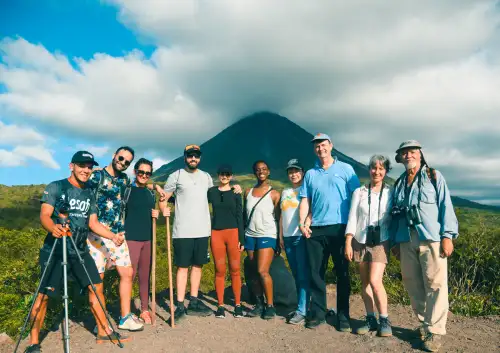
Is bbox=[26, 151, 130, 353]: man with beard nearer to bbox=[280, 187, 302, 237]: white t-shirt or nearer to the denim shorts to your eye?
the denim shorts

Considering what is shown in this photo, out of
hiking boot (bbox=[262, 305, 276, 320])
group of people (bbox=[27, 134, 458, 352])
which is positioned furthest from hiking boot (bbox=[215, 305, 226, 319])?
hiking boot (bbox=[262, 305, 276, 320])

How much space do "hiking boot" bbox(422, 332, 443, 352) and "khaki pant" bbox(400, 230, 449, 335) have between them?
8cm

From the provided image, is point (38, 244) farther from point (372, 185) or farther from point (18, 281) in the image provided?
point (372, 185)

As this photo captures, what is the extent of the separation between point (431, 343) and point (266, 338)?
213 cm

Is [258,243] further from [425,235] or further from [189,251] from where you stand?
[425,235]

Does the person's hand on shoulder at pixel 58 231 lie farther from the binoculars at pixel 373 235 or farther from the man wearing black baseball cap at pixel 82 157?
the binoculars at pixel 373 235

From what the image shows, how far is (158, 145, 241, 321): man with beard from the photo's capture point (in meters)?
5.76

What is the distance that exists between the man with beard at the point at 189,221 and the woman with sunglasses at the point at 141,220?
30 centimetres

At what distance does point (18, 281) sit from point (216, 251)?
4423 millimetres

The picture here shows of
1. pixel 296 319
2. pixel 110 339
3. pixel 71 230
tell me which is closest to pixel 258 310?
pixel 296 319

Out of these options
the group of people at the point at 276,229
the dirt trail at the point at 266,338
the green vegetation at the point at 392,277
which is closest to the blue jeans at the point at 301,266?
the group of people at the point at 276,229

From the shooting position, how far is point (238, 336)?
17.4 ft

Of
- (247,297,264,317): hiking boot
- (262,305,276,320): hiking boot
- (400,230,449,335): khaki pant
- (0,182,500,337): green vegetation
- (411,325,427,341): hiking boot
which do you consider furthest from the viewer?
(0,182,500,337): green vegetation

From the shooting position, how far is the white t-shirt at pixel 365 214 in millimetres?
4812
